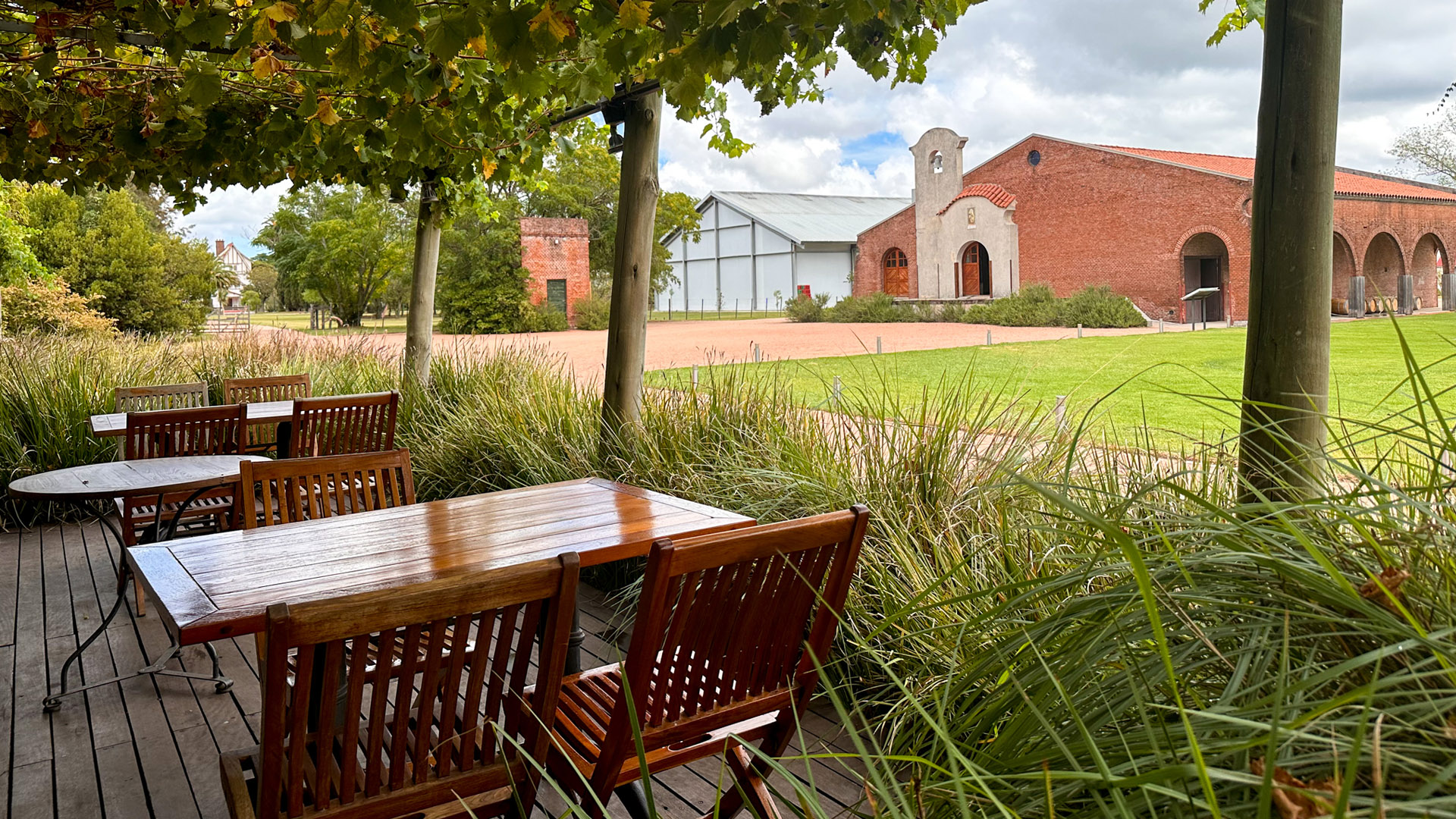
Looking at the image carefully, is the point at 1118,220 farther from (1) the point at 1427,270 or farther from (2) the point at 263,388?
(2) the point at 263,388

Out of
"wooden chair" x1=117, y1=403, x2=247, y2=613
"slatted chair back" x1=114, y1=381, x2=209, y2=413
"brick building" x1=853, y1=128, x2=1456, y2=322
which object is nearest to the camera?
"wooden chair" x1=117, y1=403, x2=247, y2=613

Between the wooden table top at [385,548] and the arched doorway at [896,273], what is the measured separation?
33.8 meters

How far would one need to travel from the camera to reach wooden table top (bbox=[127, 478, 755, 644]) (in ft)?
7.52

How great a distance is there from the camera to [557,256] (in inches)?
1448

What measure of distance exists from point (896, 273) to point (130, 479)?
3439 centimetres

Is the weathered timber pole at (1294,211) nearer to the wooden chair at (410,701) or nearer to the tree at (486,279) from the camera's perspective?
the wooden chair at (410,701)

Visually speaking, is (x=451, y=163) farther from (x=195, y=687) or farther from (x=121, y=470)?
(x=195, y=687)

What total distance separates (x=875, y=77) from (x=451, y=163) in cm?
436

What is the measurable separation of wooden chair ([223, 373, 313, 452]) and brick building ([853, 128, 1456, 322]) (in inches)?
Result: 971

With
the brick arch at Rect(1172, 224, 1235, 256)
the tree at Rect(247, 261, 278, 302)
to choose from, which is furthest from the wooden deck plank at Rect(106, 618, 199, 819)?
the tree at Rect(247, 261, 278, 302)

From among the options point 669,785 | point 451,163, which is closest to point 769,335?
point 451,163

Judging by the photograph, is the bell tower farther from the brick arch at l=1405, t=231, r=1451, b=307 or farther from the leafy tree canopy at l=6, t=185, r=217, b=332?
the leafy tree canopy at l=6, t=185, r=217, b=332

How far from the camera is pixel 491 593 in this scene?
176 centimetres

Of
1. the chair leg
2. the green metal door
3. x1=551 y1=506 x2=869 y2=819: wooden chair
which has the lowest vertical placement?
the chair leg
